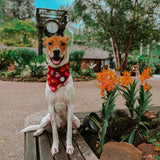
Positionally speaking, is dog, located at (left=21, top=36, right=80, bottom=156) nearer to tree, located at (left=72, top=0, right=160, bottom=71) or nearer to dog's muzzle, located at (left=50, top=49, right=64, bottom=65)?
dog's muzzle, located at (left=50, top=49, right=64, bottom=65)

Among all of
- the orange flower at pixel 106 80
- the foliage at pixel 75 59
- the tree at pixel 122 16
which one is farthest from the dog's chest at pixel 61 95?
the foliage at pixel 75 59

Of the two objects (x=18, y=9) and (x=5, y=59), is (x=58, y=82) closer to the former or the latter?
(x=5, y=59)

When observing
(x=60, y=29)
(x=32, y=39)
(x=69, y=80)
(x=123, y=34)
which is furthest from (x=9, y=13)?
(x=69, y=80)

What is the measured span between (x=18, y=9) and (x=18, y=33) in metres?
10.6

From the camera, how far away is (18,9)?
30.8 meters

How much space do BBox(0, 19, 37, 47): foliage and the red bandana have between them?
24.1 meters

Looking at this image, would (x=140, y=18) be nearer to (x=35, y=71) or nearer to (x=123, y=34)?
(x=123, y=34)

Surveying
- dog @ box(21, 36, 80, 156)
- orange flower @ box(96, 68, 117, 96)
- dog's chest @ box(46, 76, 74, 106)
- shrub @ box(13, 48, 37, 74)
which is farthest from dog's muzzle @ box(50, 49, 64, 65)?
shrub @ box(13, 48, 37, 74)

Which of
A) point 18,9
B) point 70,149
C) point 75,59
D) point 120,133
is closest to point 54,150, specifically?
point 70,149

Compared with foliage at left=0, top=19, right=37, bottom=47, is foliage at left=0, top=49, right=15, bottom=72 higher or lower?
lower

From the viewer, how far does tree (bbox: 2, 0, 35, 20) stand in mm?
29312

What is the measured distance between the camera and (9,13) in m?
29.5

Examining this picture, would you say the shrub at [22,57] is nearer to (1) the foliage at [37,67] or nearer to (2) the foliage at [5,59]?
(1) the foliage at [37,67]

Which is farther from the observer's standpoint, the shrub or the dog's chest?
the shrub
